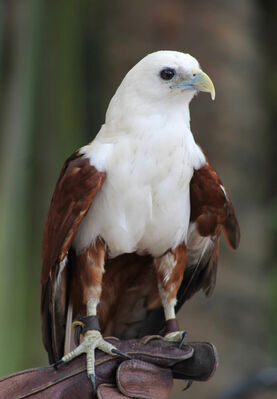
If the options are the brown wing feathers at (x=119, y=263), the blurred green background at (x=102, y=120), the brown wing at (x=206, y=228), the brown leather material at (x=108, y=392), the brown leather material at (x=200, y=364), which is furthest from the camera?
the blurred green background at (x=102, y=120)

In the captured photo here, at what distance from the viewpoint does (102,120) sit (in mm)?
4691

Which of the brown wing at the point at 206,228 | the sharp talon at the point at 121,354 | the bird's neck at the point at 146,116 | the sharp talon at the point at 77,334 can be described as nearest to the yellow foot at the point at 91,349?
the sharp talon at the point at 121,354

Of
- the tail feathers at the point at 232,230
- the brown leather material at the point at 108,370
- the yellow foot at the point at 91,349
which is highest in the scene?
the tail feathers at the point at 232,230

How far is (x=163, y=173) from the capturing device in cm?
258

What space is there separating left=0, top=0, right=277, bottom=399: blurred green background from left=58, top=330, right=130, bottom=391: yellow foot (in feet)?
4.81

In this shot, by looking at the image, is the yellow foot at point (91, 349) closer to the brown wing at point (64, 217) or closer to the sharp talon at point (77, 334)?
the sharp talon at point (77, 334)

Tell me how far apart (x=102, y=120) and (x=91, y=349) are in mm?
2403

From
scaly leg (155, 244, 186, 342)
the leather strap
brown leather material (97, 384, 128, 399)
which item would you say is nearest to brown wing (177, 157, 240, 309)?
scaly leg (155, 244, 186, 342)

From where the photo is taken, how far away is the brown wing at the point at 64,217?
2.57 m

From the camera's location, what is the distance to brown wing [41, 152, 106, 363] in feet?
8.45

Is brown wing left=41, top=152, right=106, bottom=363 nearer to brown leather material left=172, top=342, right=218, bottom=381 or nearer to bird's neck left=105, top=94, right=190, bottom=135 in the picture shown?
bird's neck left=105, top=94, right=190, bottom=135

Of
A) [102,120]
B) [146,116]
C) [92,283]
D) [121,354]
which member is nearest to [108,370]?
[121,354]

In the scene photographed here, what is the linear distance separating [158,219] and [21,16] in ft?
7.47

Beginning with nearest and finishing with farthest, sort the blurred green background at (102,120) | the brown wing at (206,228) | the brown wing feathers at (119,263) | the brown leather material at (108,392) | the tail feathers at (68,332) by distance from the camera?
the brown leather material at (108,392) → the brown wing feathers at (119,263) → the brown wing at (206,228) → the tail feathers at (68,332) → the blurred green background at (102,120)
